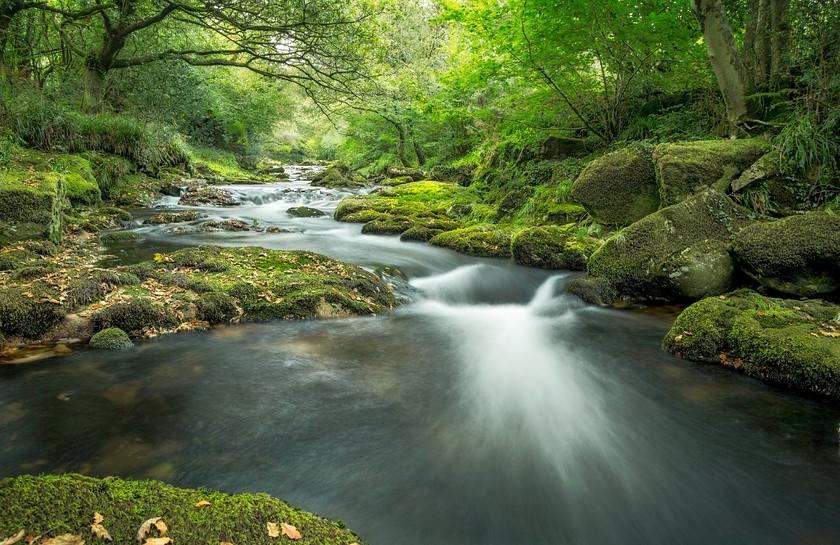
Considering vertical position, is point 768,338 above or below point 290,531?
above

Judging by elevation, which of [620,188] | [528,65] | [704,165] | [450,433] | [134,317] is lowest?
[450,433]

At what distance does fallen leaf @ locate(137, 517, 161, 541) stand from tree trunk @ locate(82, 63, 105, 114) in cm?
1704

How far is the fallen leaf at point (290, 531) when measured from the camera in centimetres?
177

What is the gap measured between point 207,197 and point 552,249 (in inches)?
512

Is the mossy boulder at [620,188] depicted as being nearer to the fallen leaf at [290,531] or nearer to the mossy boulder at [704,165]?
the mossy boulder at [704,165]

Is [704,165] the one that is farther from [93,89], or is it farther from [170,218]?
[93,89]

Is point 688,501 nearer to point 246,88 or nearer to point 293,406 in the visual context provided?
point 293,406

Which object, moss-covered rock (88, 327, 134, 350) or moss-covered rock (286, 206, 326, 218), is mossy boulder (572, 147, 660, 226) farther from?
moss-covered rock (286, 206, 326, 218)

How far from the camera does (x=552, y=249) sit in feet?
27.2

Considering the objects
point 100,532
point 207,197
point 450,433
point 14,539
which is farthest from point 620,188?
point 207,197

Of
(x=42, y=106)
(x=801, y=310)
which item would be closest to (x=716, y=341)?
(x=801, y=310)

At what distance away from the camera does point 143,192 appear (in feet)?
46.9

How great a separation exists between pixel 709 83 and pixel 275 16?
9626 mm

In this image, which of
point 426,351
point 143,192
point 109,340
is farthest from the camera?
point 143,192
